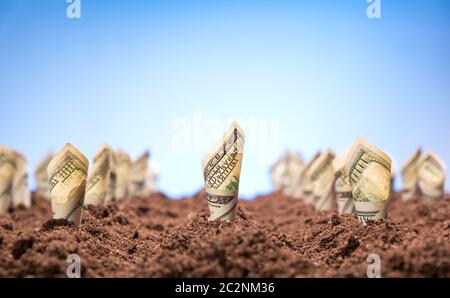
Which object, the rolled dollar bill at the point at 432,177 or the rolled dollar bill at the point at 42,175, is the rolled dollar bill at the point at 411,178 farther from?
the rolled dollar bill at the point at 42,175

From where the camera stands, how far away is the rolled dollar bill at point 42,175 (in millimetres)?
13844

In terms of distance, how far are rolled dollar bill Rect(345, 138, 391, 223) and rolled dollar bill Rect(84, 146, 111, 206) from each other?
3558 mm

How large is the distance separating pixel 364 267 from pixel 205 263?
127 centimetres

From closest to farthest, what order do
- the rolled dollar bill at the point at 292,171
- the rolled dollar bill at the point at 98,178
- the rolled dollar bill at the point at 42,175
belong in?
1. the rolled dollar bill at the point at 98,178
2. the rolled dollar bill at the point at 42,175
3. the rolled dollar bill at the point at 292,171

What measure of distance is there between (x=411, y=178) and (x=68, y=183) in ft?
26.4

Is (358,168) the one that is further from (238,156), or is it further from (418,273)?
(418,273)

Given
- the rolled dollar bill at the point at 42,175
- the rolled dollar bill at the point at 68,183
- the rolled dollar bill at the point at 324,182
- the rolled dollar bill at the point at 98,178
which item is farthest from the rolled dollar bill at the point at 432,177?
the rolled dollar bill at the point at 42,175

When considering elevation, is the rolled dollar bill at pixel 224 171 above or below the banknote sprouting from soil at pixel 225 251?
above

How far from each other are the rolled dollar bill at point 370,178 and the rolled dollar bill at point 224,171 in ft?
4.56

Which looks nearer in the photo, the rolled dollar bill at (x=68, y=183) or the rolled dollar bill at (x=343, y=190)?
the rolled dollar bill at (x=68, y=183)

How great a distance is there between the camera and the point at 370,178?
21.7 feet

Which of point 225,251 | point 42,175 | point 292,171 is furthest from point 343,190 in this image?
point 42,175

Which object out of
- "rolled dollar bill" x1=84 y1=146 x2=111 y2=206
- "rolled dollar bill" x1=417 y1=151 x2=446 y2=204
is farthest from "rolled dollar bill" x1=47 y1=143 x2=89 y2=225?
"rolled dollar bill" x1=417 y1=151 x2=446 y2=204
